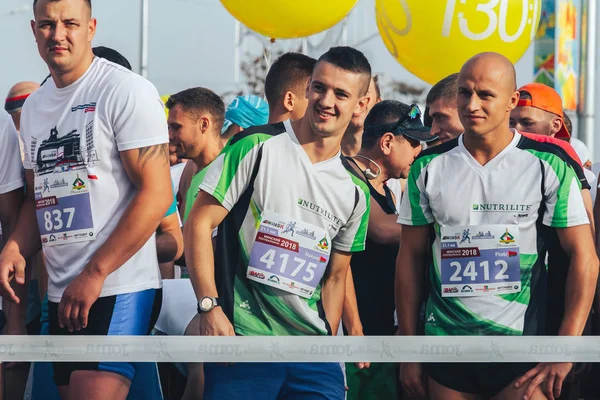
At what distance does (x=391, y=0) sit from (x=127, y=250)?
3.42 m

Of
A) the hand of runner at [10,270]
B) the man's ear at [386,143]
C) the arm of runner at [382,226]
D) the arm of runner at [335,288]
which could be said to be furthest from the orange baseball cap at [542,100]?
the hand of runner at [10,270]

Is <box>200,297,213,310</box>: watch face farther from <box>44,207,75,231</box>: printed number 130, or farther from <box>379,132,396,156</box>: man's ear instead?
<box>379,132,396,156</box>: man's ear

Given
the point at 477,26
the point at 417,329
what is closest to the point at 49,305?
the point at 417,329

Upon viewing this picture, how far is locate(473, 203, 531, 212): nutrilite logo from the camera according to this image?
3650 mm

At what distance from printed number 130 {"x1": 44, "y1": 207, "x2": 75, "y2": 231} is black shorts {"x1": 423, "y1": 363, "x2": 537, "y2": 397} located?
1.46m

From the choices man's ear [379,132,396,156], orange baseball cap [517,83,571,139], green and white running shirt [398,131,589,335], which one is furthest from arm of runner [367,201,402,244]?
orange baseball cap [517,83,571,139]

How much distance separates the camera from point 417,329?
3.86 m

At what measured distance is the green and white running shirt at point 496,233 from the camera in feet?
11.9

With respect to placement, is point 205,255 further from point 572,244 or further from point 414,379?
point 572,244

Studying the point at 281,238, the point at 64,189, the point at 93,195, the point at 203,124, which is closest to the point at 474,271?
the point at 281,238

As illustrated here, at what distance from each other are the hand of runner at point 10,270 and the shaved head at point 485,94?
5.74 feet

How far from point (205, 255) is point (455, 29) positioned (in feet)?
9.88

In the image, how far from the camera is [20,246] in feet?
11.7

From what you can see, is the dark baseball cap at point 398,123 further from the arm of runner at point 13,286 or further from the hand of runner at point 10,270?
the hand of runner at point 10,270
